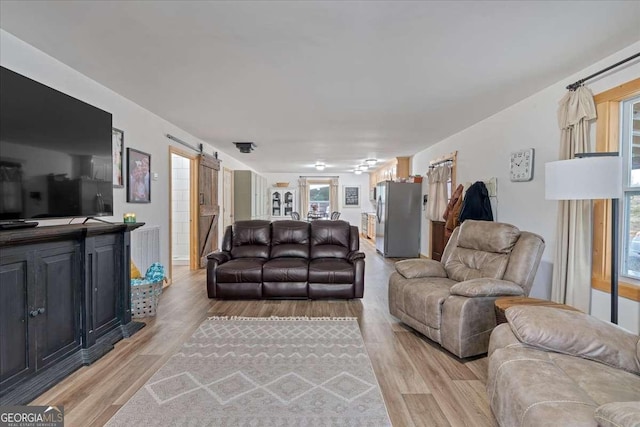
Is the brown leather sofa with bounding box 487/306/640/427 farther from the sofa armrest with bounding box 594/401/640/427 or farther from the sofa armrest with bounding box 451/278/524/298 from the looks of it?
the sofa armrest with bounding box 451/278/524/298

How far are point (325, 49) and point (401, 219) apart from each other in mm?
5289

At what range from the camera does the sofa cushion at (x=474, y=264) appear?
9.16 ft

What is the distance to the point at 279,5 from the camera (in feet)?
6.21

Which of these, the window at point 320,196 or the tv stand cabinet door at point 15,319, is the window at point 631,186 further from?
the window at point 320,196

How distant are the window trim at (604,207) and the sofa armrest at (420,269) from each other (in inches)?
49.1

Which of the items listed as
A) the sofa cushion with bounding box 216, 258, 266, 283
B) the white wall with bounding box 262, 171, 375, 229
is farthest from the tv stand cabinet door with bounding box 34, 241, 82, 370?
the white wall with bounding box 262, 171, 375, 229

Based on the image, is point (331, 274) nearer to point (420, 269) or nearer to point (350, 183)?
point (420, 269)

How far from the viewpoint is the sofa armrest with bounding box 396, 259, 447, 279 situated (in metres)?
3.20

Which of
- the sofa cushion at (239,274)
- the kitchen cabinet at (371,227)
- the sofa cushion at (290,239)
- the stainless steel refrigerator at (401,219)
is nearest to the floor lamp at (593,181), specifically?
the sofa cushion at (290,239)

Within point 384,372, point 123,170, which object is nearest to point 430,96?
point 384,372

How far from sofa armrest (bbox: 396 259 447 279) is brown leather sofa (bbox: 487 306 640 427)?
1.34 m

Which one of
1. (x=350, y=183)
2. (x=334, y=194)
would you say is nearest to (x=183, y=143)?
(x=334, y=194)

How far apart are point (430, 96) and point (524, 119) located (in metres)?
1.17

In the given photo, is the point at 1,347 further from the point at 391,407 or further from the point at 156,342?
the point at 391,407
